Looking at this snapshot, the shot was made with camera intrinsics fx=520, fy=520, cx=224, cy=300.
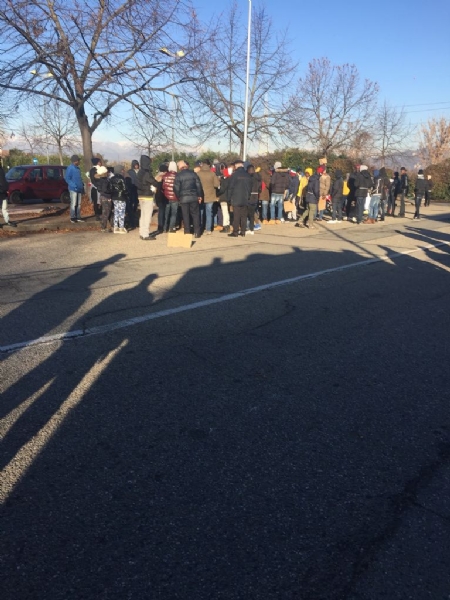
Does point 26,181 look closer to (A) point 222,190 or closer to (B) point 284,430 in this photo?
(A) point 222,190

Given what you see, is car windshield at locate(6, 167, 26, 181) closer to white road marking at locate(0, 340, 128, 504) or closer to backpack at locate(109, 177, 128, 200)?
backpack at locate(109, 177, 128, 200)

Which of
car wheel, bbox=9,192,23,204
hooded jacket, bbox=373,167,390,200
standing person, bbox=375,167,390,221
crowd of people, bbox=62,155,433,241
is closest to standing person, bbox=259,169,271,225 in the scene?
crowd of people, bbox=62,155,433,241

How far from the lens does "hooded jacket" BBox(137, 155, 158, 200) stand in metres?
11.8

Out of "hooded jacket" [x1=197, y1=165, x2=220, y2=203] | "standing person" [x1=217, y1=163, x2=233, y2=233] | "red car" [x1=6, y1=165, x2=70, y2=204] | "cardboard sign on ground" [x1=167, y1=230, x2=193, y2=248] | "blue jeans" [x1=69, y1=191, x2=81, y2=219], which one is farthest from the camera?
"red car" [x1=6, y1=165, x2=70, y2=204]

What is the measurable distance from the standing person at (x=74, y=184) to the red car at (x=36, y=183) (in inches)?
288

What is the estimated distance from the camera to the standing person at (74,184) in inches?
533

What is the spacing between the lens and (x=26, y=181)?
20.8m

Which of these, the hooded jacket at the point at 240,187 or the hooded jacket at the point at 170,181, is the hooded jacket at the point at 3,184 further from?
the hooded jacket at the point at 240,187

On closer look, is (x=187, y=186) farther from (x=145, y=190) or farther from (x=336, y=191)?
(x=336, y=191)

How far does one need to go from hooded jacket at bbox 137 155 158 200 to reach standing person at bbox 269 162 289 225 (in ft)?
16.6

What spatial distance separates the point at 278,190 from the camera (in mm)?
16234

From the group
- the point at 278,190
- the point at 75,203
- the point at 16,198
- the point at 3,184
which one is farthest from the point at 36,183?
the point at 278,190

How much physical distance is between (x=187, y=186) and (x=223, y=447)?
8.97m

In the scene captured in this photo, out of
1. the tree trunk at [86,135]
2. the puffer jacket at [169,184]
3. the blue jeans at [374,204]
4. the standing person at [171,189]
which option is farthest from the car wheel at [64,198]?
the blue jeans at [374,204]
